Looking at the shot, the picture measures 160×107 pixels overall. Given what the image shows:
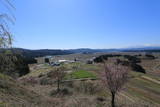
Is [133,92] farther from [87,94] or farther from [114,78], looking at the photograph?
[114,78]

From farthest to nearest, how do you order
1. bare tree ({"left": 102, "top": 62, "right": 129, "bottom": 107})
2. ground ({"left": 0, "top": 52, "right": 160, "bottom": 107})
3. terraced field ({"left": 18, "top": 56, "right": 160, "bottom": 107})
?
1. terraced field ({"left": 18, "top": 56, "right": 160, "bottom": 107})
2. bare tree ({"left": 102, "top": 62, "right": 129, "bottom": 107})
3. ground ({"left": 0, "top": 52, "right": 160, "bottom": 107})

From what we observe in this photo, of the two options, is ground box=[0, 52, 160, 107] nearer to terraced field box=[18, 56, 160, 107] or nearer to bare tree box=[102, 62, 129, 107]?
terraced field box=[18, 56, 160, 107]

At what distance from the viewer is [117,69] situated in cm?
1867

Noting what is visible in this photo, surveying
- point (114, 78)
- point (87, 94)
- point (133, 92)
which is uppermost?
point (114, 78)

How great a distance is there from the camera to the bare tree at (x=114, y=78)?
17.5 m

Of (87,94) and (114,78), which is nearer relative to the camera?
(114,78)

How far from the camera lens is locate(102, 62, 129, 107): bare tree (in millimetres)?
17531

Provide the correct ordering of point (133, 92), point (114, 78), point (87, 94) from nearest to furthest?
point (114, 78)
point (87, 94)
point (133, 92)

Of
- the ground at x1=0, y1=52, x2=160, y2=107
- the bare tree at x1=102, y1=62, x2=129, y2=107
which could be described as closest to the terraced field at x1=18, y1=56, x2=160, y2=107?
the ground at x1=0, y1=52, x2=160, y2=107

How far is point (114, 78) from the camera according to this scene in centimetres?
1783

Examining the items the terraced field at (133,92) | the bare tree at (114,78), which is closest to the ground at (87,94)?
the terraced field at (133,92)

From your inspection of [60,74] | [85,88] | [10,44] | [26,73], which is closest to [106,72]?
[85,88]

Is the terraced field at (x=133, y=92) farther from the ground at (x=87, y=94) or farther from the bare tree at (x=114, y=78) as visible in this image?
the bare tree at (x=114, y=78)

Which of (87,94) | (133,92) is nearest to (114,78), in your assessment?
(87,94)
